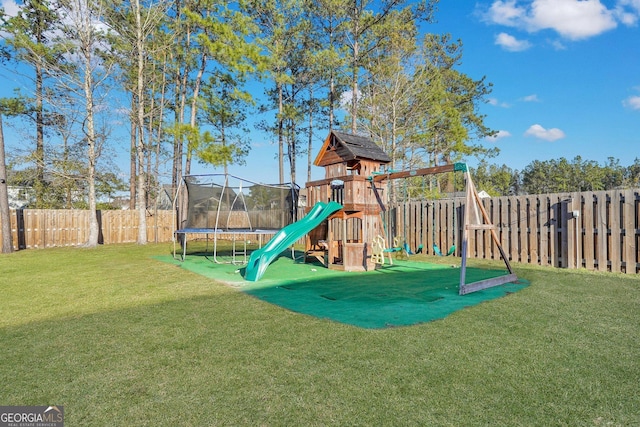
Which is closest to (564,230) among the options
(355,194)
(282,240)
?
(355,194)

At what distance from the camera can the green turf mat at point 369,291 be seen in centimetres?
416

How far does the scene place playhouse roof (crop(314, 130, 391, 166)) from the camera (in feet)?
27.1

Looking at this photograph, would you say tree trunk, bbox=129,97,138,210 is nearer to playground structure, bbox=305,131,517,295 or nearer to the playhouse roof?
playground structure, bbox=305,131,517,295

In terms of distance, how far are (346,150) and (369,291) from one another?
12.9ft

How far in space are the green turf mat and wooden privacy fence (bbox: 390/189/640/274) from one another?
1.78 meters

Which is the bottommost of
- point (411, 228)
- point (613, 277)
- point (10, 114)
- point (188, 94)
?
point (613, 277)

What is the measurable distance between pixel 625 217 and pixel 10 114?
75.3ft

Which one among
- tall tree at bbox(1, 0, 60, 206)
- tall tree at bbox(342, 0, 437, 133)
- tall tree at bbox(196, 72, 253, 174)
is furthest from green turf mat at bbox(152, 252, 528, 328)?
tall tree at bbox(1, 0, 60, 206)

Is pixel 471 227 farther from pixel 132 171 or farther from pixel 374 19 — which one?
pixel 132 171

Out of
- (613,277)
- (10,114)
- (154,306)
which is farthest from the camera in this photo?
(10,114)

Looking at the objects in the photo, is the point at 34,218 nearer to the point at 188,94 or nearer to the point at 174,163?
the point at 174,163

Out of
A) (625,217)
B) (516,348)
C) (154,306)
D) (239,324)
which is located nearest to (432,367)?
(516,348)

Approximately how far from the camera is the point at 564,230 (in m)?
7.91

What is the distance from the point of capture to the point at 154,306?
4.51 meters
